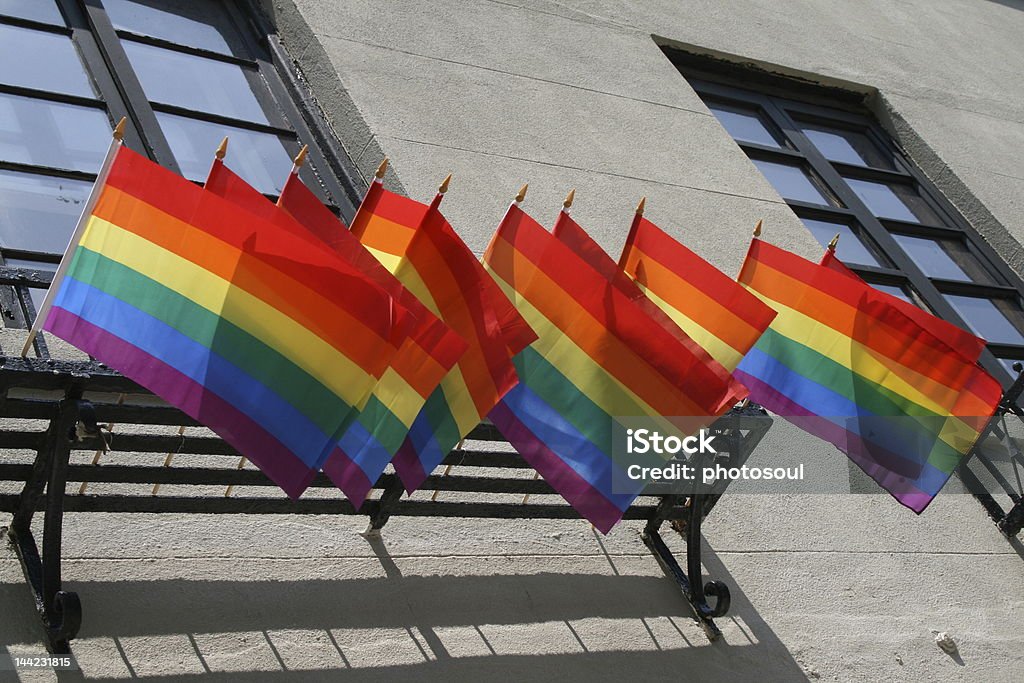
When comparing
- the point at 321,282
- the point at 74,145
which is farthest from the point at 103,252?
the point at 74,145

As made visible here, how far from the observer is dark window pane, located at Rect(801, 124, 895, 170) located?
1098cm

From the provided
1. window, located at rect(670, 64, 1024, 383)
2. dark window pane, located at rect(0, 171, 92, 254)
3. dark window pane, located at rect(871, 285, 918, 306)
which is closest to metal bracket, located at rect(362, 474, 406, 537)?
dark window pane, located at rect(0, 171, 92, 254)

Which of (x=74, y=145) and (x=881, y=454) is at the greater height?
(x=881, y=454)

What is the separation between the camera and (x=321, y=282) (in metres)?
4.70

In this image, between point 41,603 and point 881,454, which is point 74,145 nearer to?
point 41,603

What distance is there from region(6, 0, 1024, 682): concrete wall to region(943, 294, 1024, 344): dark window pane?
54cm

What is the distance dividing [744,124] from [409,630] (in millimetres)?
6618

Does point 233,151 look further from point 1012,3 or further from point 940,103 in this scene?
point 1012,3

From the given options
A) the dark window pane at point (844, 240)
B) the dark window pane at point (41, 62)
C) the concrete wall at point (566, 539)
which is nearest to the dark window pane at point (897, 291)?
the dark window pane at point (844, 240)

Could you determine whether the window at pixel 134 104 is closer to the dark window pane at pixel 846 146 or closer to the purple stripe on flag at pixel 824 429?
the purple stripe on flag at pixel 824 429

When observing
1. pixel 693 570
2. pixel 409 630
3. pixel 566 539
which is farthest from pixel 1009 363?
pixel 409 630

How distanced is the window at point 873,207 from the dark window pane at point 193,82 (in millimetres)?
4058

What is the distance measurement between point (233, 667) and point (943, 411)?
145 inches

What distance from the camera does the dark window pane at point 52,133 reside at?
22.8 ft
